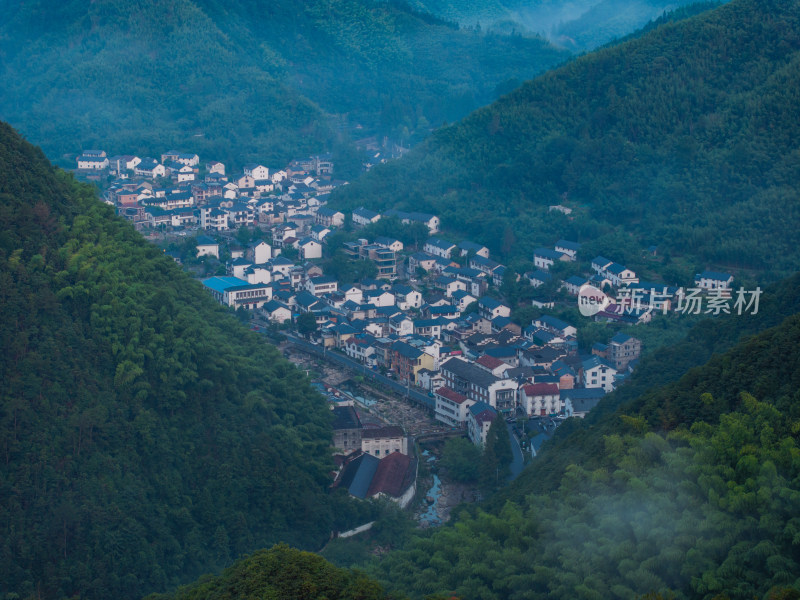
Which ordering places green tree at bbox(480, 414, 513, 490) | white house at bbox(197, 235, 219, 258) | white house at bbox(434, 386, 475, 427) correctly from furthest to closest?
white house at bbox(197, 235, 219, 258)
white house at bbox(434, 386, 475, 427)
green tree at bbox(480, 414, 513, 490)

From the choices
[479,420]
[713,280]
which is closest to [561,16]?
[713,280]

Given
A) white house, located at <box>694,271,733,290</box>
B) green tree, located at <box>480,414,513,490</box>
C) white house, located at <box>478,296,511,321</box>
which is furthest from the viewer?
white house, located at <box>478,296,511,321</box>

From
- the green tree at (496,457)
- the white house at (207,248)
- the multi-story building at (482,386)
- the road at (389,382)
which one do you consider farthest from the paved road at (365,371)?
the white house at (207,248)

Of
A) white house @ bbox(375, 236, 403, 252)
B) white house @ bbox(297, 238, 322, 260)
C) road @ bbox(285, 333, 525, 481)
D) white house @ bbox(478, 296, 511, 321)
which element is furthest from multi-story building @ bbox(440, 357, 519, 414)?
white house @ bbox(297, 238, 322, 260)

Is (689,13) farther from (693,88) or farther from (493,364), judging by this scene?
(493,364)

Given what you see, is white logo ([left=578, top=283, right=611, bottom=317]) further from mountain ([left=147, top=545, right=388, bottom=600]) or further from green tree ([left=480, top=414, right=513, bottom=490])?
mountain ([left=147, top=545, right=388, bottom=600])

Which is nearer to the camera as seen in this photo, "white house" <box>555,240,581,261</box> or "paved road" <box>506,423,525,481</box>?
"paved road" <box>506,423,525,481</box>

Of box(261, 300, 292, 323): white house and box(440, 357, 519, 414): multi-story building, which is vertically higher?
box(261, 300, 292, 323): white house

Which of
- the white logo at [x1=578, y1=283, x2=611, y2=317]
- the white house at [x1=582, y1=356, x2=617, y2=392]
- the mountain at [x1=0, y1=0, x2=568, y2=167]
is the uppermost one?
the mountain at [x1=0, y1=0, x2=568, y2=167]

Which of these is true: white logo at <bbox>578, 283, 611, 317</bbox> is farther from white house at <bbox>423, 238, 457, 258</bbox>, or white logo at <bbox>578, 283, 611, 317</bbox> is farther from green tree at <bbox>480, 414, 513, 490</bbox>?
green tree at <bbox>480, 414, 513, 490</bbox>
